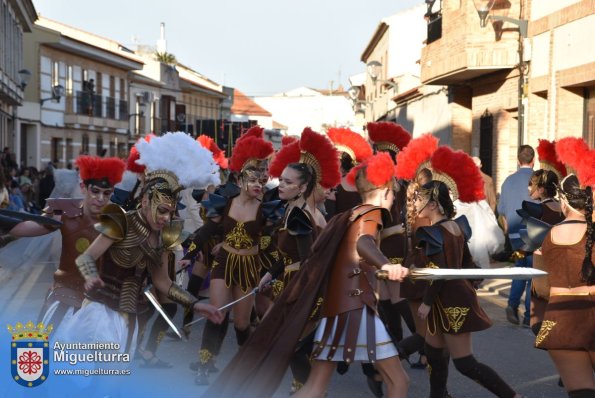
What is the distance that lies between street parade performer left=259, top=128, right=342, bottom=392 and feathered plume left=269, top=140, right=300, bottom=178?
22cm

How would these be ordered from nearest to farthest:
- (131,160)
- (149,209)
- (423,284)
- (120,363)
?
(120,363), (149,209), (423,284), (131,160)

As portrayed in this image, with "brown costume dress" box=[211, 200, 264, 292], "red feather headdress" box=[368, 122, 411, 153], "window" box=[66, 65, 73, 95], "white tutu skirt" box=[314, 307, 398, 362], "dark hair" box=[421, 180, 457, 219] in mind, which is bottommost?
"white tutu skirt" box=[314, 307, 398, 362]

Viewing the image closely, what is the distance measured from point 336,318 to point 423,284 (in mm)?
2059

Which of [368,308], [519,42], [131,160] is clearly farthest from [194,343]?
[519,42]

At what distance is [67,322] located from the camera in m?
6.21

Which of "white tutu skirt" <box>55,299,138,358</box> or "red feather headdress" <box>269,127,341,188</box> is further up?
"red feather headdress" <box>269,127,341,188</box>

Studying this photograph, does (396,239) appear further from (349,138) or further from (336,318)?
(336,318)

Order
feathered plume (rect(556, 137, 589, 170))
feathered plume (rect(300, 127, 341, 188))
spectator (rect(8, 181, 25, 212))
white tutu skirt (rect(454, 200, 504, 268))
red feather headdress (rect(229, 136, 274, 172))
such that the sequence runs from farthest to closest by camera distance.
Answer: spectator (rect(8, 181, 25, 212)), white tutu skirt (rect(454, 200, 504, 268)), red feather headdress (rect(229, 136, 274, 172)), feathered plume (rect(300, 127, 341, 188)), feathered plume (rect(556, 137, 589, 170))

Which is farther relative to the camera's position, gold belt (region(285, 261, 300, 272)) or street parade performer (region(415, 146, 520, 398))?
gold belt (region(285, 261, 300, 272))

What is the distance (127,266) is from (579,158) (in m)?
2.89

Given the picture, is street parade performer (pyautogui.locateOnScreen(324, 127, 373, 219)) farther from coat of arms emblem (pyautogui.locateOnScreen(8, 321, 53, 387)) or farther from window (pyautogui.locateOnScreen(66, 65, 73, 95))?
window (pyautogui.locateOnScreen(66, 65, 73, 95))

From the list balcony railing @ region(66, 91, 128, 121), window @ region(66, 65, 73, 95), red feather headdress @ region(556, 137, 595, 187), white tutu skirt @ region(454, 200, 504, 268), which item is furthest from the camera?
balcony railing @ region(66, 91, 128, 121)

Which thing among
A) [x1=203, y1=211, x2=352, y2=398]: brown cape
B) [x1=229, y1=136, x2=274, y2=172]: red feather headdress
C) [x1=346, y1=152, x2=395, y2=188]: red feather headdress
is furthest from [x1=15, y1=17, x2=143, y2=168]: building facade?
[x1=203, y1=211, x2=352, y2=398]: brown cape

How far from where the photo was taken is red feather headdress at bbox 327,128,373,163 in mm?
10695
